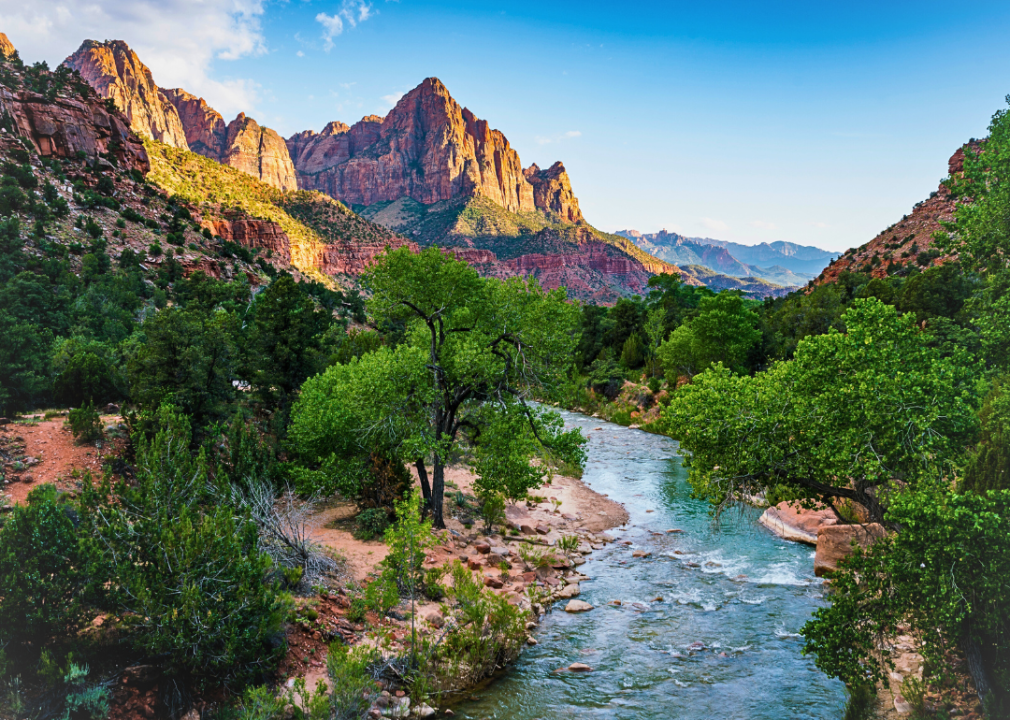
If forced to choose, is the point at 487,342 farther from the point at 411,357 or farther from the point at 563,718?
the point at 563,718

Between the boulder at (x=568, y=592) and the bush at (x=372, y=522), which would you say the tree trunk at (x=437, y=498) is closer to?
the bush at (x=372, y=522)

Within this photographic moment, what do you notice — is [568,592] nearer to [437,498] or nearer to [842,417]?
[437,498]

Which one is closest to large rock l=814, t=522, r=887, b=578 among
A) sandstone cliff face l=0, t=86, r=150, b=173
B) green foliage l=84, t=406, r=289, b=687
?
green foliage l=84, t=406, r=289, b=687

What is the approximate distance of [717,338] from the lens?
4672 centimetres

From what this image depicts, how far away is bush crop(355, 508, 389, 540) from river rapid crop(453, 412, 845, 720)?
6.18 meters

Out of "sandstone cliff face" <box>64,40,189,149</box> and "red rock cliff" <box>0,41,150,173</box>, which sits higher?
"sandstone cliff face" <box>64,40,189,149</box>

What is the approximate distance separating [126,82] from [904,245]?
766ft

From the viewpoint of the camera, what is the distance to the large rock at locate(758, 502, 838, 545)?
63.9ft

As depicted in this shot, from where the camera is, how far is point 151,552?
27.9 feet

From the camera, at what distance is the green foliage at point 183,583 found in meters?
8.14

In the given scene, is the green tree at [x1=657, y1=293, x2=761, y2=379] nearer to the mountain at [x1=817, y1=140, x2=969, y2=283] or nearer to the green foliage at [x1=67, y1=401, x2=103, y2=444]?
the mountain at [x1=817, y1=140, x2=969, y2=283]

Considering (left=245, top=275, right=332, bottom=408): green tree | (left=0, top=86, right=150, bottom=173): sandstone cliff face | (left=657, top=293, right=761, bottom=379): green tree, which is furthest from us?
(left=0, top=86, right=150, bottom=173): sandstone cliff face

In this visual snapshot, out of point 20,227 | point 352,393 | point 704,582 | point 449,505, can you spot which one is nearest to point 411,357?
point 352,393

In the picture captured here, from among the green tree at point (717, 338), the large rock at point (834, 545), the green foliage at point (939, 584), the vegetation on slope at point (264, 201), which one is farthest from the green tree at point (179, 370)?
the vegetation on slope at point (264, 201)
